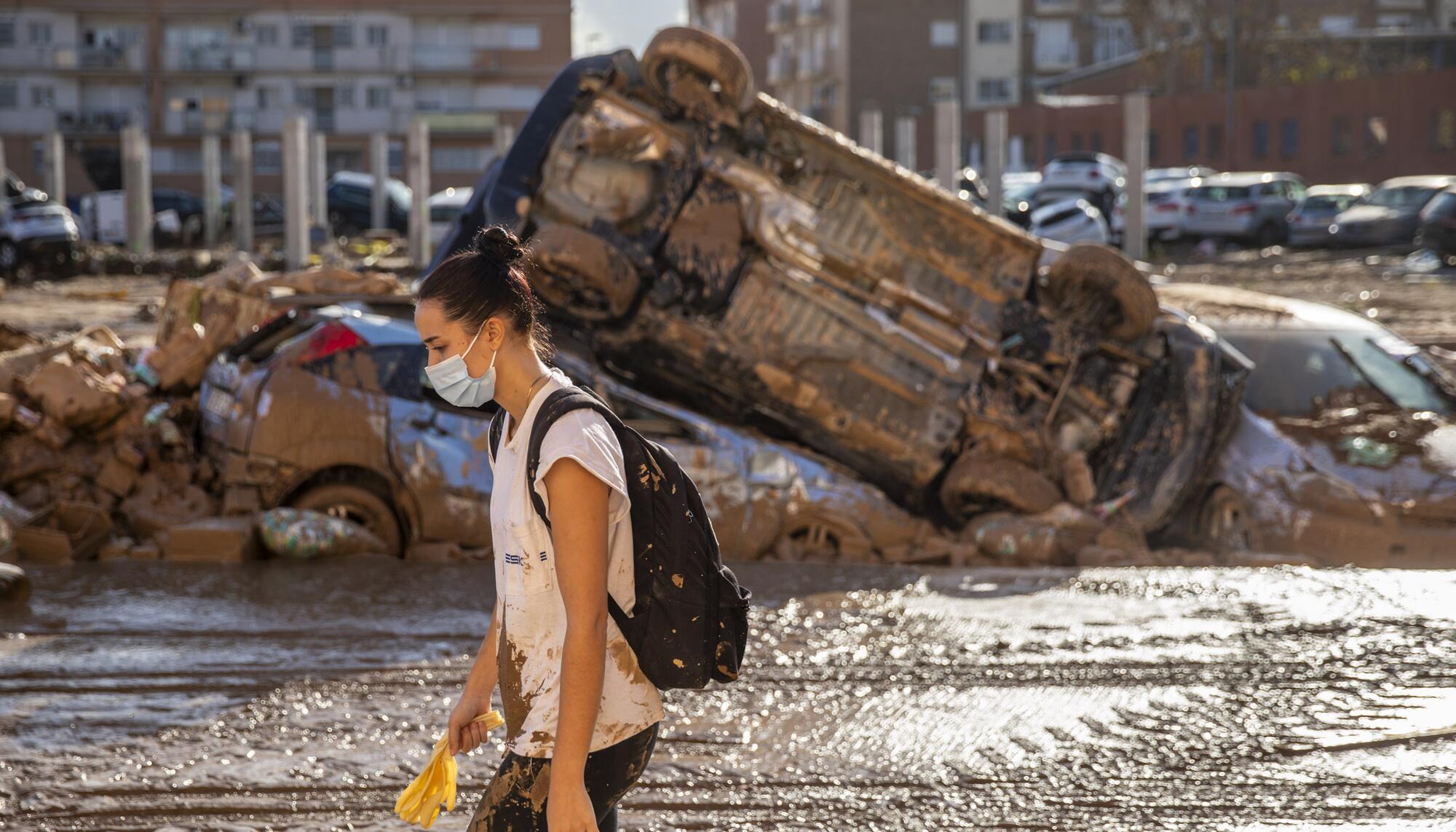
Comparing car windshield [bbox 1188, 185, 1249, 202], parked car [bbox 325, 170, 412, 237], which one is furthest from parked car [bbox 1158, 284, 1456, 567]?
parked car [bbox 325, 170, 412, 237]

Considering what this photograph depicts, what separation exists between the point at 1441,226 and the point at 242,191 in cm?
2447

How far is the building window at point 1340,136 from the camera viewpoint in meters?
46.0

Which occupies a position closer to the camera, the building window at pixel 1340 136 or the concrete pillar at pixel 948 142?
the concrete pillar at pixel 948 142

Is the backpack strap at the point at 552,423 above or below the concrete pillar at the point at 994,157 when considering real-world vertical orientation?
below

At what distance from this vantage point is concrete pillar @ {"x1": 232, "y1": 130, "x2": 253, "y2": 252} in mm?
32969

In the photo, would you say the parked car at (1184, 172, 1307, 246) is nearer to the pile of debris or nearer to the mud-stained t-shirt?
the pile of debris

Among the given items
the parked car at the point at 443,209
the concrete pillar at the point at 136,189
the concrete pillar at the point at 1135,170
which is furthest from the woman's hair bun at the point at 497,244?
the parked car at the point at 443,209

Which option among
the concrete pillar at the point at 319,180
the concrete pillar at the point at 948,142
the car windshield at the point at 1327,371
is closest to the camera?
the car windshield at the point at 1327,371

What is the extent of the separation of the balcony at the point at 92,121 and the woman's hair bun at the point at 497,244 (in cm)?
6902

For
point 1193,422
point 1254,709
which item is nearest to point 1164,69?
point 1193,422

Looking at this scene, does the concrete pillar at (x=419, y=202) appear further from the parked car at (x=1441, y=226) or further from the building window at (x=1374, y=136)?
the building window at (x=1374, y=136)

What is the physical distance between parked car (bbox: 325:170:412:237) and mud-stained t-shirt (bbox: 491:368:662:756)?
41366 mm

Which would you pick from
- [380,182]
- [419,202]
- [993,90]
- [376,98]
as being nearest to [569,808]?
[419,202]

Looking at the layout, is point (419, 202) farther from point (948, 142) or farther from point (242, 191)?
point (948, 142)
